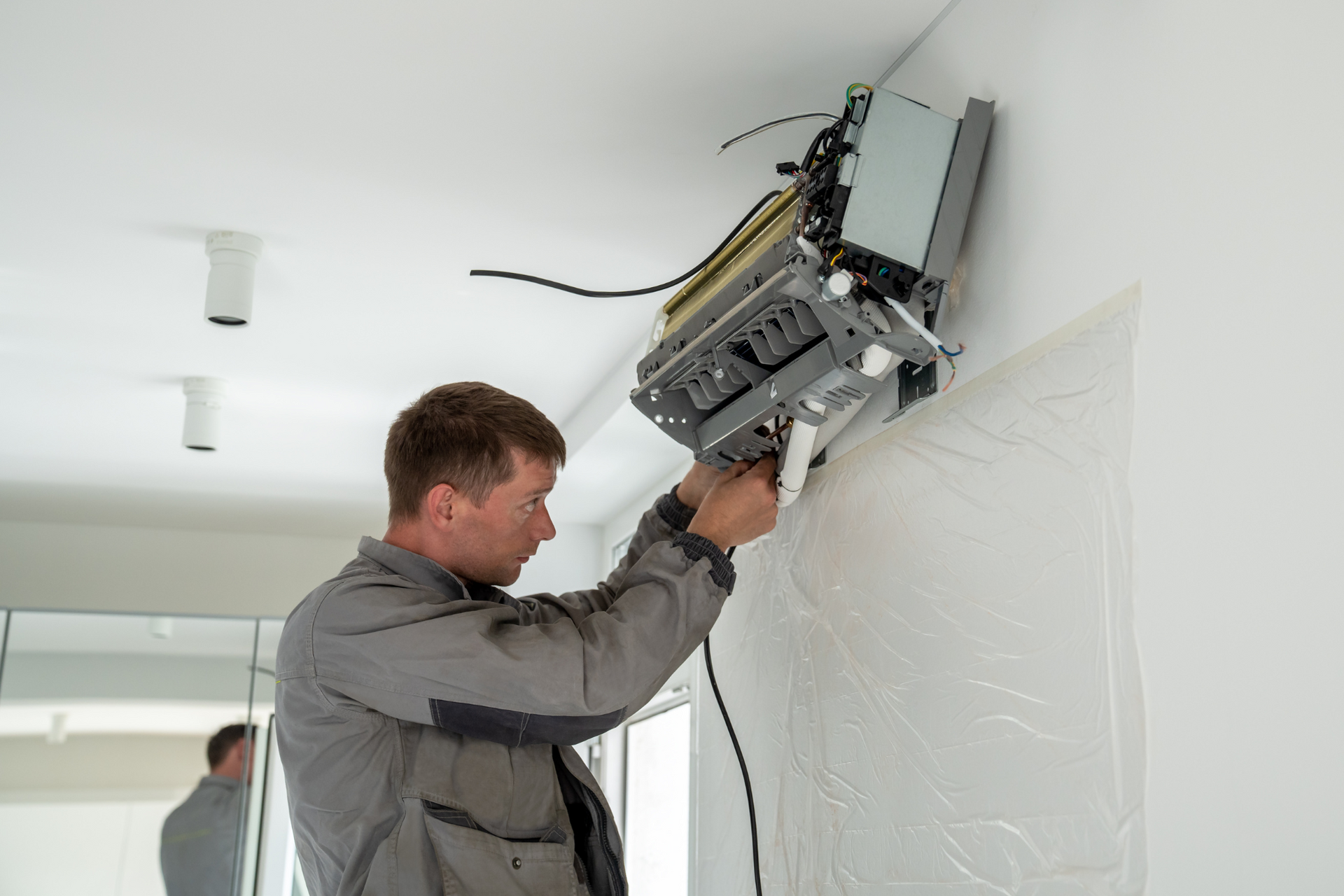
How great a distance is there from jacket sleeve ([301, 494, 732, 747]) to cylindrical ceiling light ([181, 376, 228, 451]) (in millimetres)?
1572

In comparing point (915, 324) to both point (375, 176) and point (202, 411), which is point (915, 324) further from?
point (202, 411)

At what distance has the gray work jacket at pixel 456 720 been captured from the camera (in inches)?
46.3

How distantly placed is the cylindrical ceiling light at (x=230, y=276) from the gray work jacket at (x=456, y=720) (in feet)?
2.74

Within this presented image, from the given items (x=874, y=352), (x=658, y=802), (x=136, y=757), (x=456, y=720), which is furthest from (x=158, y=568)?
(x=874, y=352)

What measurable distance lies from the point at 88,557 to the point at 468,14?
3.36 meters

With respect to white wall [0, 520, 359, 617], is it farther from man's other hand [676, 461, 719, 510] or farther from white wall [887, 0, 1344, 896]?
white wall [887, 0, 1344, 896]

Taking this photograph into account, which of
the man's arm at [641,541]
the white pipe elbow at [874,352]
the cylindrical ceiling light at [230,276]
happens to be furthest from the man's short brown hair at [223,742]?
the white pipe elbow at [874,352]

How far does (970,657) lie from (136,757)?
11.3ft

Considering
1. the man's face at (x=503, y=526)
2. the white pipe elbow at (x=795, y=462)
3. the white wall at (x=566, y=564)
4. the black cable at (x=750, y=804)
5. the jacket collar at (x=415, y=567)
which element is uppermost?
the white wall at (x=566, y=564)

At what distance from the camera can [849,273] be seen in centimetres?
116

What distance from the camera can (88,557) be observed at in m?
3.92

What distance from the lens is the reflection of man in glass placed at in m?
3.61

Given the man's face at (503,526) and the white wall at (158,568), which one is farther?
the white wall at (158,568)

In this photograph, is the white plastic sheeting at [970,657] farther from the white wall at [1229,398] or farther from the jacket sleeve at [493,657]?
the jacket sleeve at [493,657]
